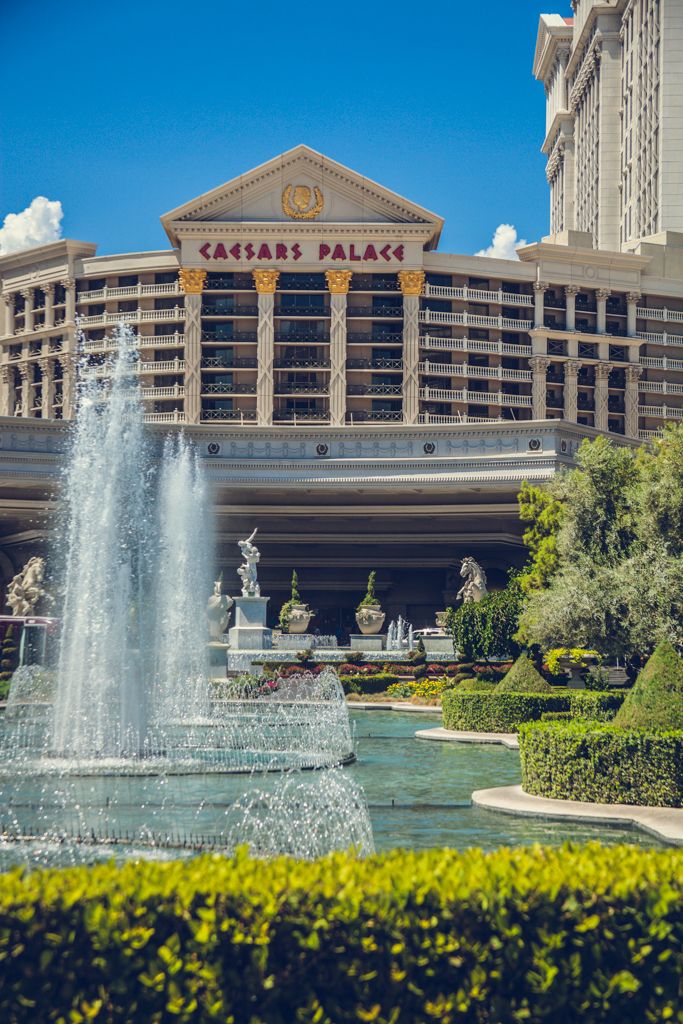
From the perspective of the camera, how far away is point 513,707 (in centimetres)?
2683

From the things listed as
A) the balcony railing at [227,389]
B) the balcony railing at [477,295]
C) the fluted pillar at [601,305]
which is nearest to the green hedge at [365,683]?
the balcony railing at [227,389]

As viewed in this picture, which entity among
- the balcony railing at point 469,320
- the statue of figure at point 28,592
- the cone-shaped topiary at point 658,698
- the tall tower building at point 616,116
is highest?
the tall tower building at point 616,116

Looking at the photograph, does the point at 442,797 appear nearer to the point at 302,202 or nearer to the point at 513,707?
the point at 513,707

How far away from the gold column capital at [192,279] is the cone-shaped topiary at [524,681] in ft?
186

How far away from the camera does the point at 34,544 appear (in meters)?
68.1

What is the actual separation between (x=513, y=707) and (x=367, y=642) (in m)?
24.6

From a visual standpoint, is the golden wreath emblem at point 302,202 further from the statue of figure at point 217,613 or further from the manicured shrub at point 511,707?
the manicured shrub at point 511,707

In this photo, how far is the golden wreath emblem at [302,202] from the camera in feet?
261

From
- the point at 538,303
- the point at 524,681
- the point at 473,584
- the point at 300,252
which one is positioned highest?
the point at 300,252

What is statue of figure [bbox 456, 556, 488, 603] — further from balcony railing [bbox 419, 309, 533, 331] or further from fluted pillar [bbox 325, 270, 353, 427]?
balcony railing [bbox 419, 309, 533, 331]

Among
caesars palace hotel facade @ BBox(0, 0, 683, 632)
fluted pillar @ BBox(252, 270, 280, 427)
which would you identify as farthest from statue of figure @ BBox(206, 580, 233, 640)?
fluted pillar @ BBox(252, 270, 280, 427)

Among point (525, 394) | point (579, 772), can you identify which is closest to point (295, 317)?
point (525, 394)

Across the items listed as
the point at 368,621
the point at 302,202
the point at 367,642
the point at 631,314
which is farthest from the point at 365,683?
the point at 631,314

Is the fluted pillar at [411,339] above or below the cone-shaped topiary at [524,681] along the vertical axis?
above
